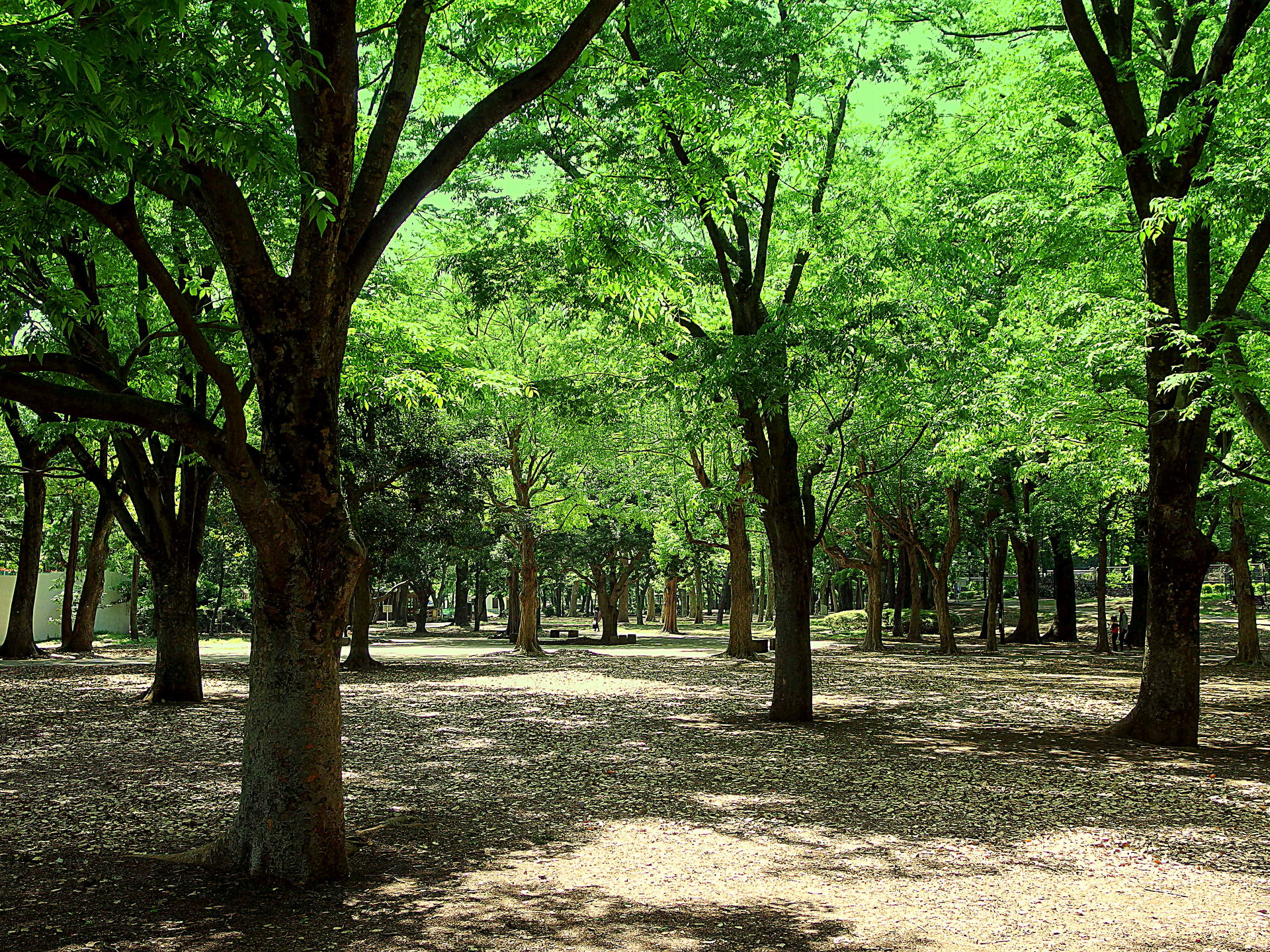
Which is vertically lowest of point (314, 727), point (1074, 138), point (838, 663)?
point (838, 663)

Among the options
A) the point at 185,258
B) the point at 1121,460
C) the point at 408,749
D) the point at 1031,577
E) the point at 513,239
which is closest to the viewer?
the point at 408,749

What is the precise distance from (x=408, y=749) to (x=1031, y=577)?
23.3 meters

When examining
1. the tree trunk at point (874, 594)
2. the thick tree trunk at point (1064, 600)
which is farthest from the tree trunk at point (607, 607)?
the thick tree trunk at point (1064, 600)

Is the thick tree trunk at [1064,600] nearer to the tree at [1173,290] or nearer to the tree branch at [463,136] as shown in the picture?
the tree at [1173,290]

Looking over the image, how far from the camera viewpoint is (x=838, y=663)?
2277 centimetres

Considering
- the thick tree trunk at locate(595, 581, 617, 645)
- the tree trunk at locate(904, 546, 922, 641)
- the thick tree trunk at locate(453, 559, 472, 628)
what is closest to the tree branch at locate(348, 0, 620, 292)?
the tree trunk at locate(904, 546, 922, 641)

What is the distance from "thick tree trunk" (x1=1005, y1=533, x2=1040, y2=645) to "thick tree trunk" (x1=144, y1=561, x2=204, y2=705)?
2125 centimetres

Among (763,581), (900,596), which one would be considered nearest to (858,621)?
(900,596)

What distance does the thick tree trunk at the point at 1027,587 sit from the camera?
2716 centimetres

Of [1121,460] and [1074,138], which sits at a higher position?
[1074,138]

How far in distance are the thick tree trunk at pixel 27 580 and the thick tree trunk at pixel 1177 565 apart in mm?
22571

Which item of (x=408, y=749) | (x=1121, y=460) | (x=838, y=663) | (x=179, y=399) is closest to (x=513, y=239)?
(x=179, y=399)

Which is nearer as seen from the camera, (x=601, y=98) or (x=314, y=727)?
(x=314, y=727)

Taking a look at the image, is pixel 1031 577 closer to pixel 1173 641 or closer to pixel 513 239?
pixel 1173 641
